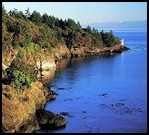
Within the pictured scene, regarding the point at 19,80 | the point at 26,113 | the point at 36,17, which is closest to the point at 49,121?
the point at 26,113

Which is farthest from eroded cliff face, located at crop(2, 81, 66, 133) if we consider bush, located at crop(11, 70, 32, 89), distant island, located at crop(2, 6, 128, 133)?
bush, located at crop(11, 70, 32, 89)

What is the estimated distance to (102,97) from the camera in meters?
50.1

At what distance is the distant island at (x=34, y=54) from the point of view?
33.8 metres

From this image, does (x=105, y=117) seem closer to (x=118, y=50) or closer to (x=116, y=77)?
(x=116, y=77)

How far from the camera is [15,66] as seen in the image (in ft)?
147

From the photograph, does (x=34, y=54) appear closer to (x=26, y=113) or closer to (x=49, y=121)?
(x=49, y=121)

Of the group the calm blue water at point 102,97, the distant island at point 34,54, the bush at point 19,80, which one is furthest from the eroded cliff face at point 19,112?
the calm blue water at point 102,97

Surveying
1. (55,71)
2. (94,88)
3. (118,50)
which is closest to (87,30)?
(118,50)

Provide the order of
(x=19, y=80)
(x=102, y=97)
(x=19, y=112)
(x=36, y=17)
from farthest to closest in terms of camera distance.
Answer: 1. (x=36, y=17)
2. (x=102, y=97)
3. (x=19, y=80)
4. (x=19, y=112)

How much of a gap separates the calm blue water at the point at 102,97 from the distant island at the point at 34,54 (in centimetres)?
254

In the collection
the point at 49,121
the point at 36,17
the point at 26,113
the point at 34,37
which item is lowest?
the point at 49,121

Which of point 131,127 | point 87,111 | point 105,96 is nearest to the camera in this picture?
point 131,127

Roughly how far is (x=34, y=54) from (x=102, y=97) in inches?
1047

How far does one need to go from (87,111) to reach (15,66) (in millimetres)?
10392
